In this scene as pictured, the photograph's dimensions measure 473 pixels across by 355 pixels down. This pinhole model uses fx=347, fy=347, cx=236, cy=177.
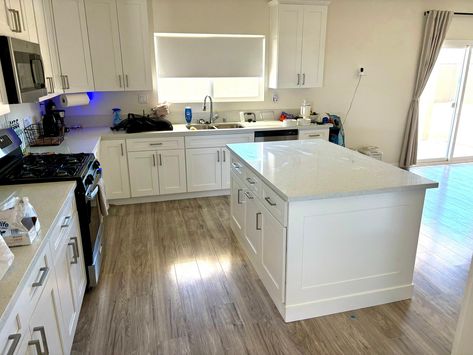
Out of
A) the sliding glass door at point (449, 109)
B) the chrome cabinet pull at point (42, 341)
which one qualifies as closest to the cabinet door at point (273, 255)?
the chrome cabinet pull at point (42, 341)

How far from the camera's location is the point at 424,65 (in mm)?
5430

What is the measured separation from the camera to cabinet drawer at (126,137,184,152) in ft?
13.5

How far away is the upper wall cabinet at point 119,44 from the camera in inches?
153

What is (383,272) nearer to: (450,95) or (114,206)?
(114,206)

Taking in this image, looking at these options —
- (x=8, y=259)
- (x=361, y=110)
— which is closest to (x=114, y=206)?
(x=8, y=259)

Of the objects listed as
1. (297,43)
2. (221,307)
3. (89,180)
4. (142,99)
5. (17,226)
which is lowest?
(221,307)

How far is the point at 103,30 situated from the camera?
3.91 metres

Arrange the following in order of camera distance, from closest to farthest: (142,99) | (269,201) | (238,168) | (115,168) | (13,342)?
1. (13,342)
2. (269,201)
3. (238,168)
4. (115,168)
5. (142,99)

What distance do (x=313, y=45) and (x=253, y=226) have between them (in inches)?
118

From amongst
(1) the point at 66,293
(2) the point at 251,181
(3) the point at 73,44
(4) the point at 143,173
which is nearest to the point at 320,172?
(2) the point at 251,181

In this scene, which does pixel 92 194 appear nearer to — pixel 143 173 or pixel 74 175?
pixel 74 175

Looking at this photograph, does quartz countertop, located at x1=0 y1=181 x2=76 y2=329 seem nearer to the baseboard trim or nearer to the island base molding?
the island base molding

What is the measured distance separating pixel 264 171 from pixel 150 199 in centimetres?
239

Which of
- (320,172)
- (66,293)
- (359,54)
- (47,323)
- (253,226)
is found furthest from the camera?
(359,54)
